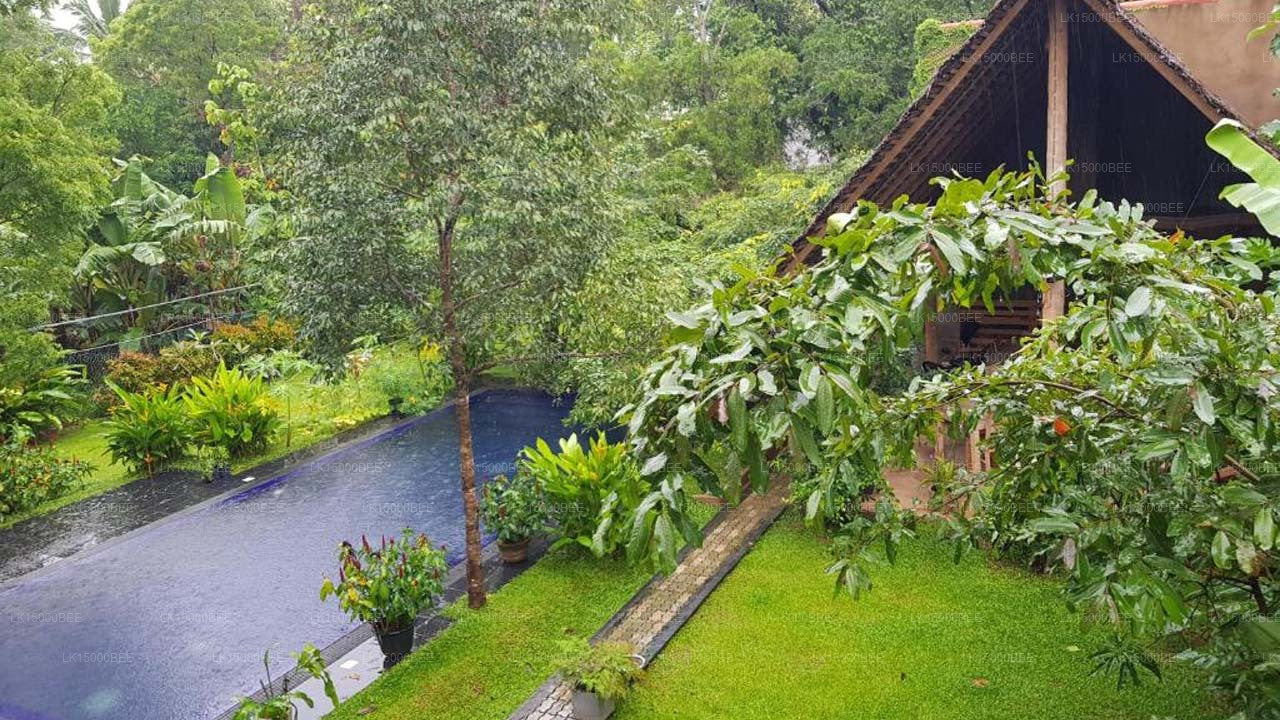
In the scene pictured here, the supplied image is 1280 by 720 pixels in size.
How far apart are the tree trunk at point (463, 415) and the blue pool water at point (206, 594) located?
1222 mm

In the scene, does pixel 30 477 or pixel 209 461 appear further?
pixel 209 461

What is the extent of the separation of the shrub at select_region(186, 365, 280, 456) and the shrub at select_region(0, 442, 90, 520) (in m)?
1.55

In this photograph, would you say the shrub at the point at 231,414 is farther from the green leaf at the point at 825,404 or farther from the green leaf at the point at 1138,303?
the green leaf at the point at 1138,303

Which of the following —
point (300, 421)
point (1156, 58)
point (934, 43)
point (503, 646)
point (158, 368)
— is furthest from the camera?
point (158, 368)

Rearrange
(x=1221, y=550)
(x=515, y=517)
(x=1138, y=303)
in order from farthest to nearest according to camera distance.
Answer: (x=515, y=517)
(x=1221, y=550)
(x=1138, y=303)

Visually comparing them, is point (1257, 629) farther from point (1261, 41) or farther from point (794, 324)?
point (1261, 41)

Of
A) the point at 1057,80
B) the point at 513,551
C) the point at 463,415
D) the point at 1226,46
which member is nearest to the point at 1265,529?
the point at 1057,80

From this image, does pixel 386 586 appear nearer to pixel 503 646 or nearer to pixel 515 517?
pixel 503 646

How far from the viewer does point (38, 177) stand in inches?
374

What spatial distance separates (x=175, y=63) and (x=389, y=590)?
22558 millimetres

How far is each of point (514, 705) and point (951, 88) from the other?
18.0 ft

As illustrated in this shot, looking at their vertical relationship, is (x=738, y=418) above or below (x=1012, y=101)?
below

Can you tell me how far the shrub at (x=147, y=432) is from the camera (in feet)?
39.3

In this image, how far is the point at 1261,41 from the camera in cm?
920
